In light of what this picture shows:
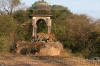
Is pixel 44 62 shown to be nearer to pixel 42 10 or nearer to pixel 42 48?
pixel 42 48

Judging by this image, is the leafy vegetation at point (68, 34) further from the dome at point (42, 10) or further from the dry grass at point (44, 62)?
the dry grass at point (44, 62)

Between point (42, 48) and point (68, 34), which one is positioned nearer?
point (42, 48)

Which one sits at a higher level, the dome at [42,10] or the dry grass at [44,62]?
the dome at [42,10]

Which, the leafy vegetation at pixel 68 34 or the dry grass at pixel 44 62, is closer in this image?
the dry grass at pixel 44 62

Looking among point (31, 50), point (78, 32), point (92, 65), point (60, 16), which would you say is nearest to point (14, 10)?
point (60, 16)

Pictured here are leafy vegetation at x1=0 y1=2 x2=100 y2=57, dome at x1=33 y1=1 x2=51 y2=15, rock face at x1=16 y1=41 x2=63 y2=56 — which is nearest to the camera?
rock face at x1=16 y1=41 x2=63 y2=56

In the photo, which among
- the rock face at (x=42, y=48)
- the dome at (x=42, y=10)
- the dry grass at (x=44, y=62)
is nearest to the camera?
the dry grass at (x=44, y=62)

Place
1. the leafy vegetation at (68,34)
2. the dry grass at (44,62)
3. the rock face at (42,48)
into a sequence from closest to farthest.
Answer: the dry grass at (44,62) < the rock face at (42,48) < the leafy vegetation at (68,34)

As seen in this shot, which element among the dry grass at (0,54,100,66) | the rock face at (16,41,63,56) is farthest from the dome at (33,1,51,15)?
the dry grass at (0,54,100,66)

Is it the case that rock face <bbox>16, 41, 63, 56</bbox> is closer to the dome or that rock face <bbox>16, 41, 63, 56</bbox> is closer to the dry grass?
the dome

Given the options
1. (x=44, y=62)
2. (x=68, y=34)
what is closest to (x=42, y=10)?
(x=68, y=34)

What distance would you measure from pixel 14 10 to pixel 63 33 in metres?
12.9

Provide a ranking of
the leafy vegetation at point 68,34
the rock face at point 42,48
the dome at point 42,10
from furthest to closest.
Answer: the leafy vegetation at point 68,34 → the dome at point 42,10 → the rock face at point 42,48

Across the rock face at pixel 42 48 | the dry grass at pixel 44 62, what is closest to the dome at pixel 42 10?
the rock face at pixel 42 48
